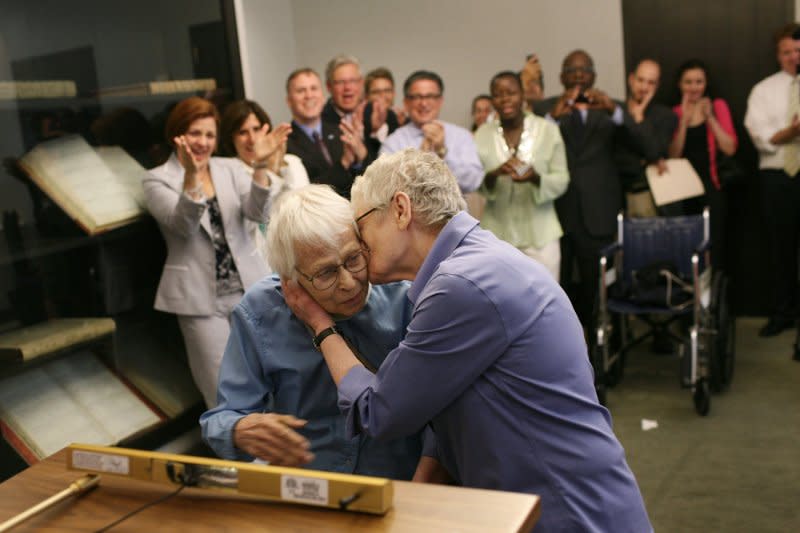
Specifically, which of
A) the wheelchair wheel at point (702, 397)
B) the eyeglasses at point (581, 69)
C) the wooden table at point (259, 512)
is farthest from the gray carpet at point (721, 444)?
the wooden table at point (259, 512)

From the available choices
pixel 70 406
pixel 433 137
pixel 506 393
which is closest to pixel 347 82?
pixel 433 137

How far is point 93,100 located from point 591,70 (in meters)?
2.69

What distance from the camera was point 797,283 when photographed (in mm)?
5285

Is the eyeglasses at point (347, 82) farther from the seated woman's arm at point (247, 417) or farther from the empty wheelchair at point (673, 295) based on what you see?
the seated woman's arm at point (247, 417)

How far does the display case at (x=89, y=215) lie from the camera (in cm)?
295

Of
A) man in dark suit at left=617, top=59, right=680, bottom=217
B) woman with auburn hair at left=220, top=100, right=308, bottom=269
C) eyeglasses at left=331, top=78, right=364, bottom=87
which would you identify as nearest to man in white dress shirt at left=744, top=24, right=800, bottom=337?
man in dark suit at left=617, top=59, right=680, bottom=217

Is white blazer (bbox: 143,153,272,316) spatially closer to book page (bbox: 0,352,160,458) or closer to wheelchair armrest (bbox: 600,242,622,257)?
book page (bbox: 0,352,160,458)

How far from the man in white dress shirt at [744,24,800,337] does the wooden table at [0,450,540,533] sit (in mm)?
4240

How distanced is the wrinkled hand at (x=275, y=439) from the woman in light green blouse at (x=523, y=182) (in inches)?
119

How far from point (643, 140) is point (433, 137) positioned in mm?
1340

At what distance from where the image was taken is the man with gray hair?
1.52 meters

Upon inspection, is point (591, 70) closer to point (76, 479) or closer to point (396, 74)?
point (396, 74)

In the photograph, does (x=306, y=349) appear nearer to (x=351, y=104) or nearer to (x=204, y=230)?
(x=204, y=230)

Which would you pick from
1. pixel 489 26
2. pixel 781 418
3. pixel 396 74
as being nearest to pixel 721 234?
pixel 781 418
